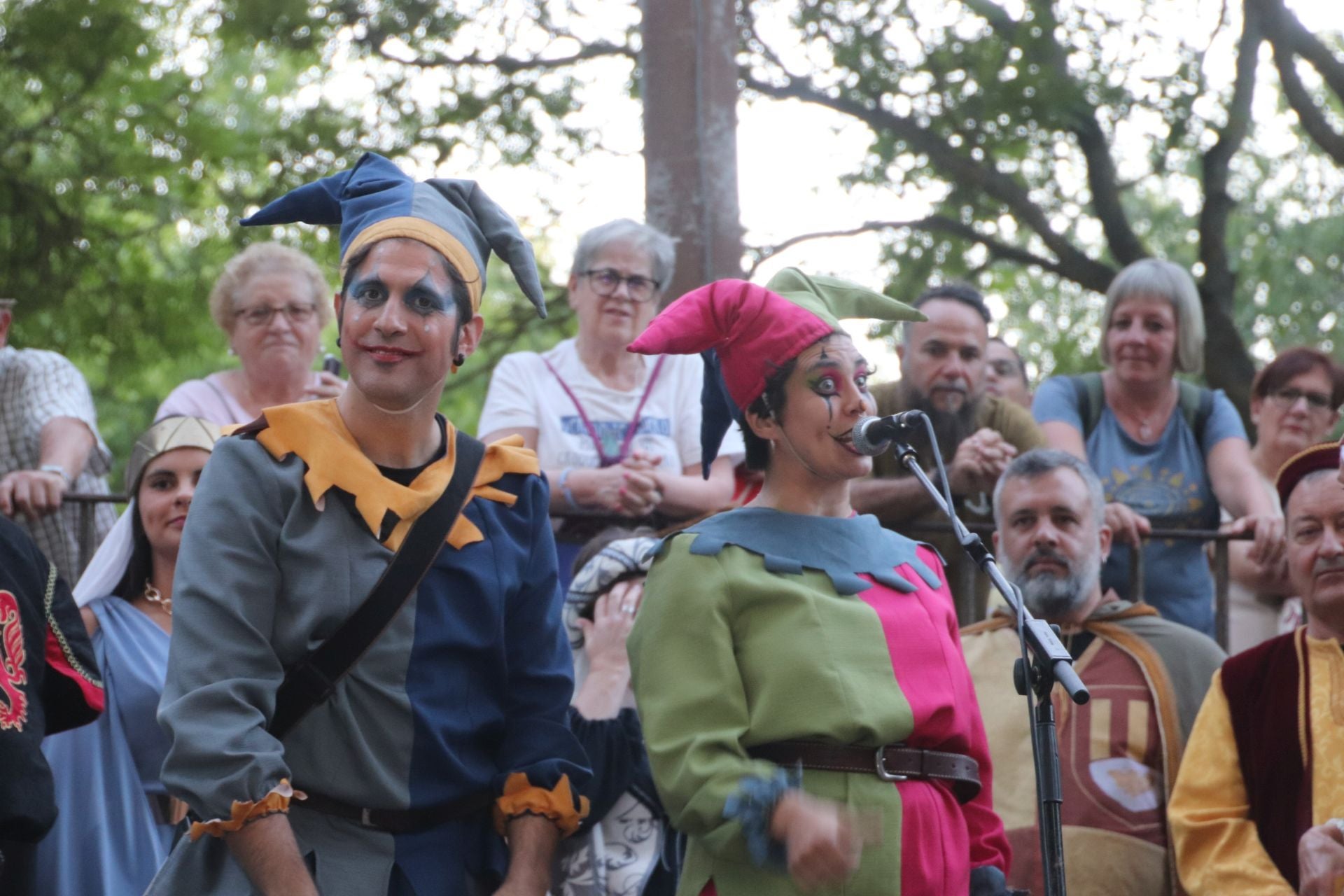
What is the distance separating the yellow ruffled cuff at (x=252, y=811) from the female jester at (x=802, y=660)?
649mm

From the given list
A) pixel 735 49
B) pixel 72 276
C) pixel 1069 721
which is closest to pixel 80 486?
pixel 735 49

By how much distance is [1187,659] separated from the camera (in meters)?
4.74

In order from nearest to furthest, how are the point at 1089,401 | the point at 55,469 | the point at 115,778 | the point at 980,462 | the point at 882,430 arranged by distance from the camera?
the point at 882,430 < the point at 115,778 < the point at 980,462 < the point at 55,469 < the point at 1089,401

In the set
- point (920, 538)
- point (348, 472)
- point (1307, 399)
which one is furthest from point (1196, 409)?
point (348, 472)

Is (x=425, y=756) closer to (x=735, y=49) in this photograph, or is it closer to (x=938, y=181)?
(x=735, y=49)

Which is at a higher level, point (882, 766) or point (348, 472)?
point (348, 472)

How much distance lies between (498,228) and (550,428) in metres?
2.01

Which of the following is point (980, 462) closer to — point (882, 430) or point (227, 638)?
point (882, 430)

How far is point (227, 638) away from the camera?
282 cm

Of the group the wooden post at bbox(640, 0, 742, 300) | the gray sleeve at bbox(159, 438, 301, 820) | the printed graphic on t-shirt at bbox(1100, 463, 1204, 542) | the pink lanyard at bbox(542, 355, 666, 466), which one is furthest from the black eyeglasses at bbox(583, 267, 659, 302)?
the gray sleeve at bbox(159, 438, 301, 820)

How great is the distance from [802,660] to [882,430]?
0.44 m

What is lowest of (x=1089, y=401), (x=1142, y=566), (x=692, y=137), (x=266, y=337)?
(x=1142, y=566)

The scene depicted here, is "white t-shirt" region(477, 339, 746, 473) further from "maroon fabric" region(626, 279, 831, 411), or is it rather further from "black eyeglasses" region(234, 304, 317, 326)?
"maroon fabric" region(626, 279, 831, 411)

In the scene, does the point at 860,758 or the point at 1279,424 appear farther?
the point at 1279,424
